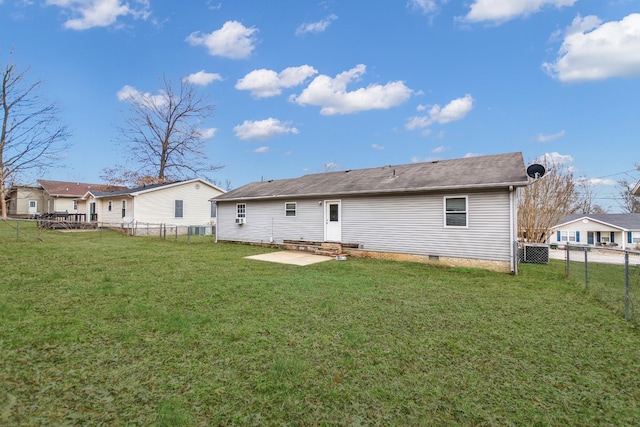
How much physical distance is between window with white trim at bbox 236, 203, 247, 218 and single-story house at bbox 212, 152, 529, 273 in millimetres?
51

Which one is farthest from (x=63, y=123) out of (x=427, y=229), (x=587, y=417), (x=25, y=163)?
(x=587, y=417)

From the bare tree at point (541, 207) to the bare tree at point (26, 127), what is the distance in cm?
3192

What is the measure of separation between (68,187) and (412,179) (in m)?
41.9

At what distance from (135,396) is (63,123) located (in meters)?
28.2

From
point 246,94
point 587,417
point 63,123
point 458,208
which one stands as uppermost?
point 246,94

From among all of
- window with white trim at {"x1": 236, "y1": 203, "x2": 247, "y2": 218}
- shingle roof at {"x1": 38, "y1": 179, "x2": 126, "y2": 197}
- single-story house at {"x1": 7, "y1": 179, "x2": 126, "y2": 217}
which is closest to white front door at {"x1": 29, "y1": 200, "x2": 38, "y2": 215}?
single-story house at {"x1": 7, "y1": 179, "x2": 126, "y2": 217}

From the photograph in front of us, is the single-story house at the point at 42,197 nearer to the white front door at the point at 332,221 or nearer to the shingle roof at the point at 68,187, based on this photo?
the shingle roof at the point at 68,187

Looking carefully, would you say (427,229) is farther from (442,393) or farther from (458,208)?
(442,393)

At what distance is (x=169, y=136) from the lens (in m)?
29.9

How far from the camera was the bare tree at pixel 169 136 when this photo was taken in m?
29.2

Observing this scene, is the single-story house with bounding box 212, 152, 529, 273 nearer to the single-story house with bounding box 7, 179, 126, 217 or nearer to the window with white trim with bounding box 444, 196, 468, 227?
the window with white trim with bounding box 444, 196, 468, 227

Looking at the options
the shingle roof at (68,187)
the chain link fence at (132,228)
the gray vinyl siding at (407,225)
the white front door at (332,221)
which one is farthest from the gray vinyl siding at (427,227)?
the shingle roof at (68,187)

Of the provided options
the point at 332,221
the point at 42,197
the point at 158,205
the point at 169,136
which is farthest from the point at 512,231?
the point at 42,197

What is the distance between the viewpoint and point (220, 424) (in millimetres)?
2205
